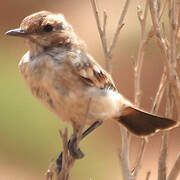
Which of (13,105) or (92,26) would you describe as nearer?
(13,105)

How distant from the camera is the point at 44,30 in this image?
3664mm

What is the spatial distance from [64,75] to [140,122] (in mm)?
822

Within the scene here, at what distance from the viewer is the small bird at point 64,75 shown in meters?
3.49

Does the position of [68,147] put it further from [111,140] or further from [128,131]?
[111,140]

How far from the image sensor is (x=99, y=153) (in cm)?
833

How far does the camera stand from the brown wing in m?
3.57

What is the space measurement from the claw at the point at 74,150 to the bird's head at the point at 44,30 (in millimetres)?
644

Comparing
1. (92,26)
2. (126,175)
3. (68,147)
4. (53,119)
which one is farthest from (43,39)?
(92,26)

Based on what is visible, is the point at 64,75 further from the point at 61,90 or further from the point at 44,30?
the point at 44,30

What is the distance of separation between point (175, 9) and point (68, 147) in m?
1.04

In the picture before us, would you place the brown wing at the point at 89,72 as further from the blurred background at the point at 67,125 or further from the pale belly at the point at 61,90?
the blurred background at the point at 67,125

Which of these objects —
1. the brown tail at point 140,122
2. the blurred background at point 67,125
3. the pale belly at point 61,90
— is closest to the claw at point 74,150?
the pale belly at point 61,90

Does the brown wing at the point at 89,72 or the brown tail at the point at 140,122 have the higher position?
the brown wing at the point at 89,72

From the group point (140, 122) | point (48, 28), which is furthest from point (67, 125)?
point (48, 28)
